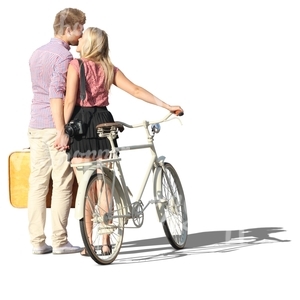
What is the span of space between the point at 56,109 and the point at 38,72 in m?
0.55

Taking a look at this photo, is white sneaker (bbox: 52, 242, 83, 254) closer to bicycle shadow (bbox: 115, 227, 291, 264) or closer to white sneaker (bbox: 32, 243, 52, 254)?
white sneaker (bbox: 32, 243, 52, 254)

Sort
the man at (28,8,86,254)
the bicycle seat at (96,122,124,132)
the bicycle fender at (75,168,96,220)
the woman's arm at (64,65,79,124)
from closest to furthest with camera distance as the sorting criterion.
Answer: the bicycle fender at (75,168,96,220)
the bicycle seat at (96,122,124,132)
the woman's arm at (64,65,79,124)
the man at (28,8,86,254)

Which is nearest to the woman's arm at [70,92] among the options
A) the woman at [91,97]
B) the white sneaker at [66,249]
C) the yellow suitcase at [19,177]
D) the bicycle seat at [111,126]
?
the woman at [91,97]

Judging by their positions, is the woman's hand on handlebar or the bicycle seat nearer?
the bicycle seat

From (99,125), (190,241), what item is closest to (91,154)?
(99,125)

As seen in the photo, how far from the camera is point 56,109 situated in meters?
10.2

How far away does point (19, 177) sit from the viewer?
36.1 feet

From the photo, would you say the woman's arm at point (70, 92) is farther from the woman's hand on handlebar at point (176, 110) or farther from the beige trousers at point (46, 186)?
the woman's hand on handlebar at point (176, 110)

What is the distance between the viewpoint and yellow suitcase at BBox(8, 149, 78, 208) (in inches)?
432

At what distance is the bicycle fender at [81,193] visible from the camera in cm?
974

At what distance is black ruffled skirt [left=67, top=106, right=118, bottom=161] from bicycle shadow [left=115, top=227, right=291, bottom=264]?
1.02m

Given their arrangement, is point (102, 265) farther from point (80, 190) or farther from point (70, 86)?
point (70, 86)

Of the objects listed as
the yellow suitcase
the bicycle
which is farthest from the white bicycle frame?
the yellow suitcase

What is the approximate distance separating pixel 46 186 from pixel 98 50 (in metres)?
1.44
